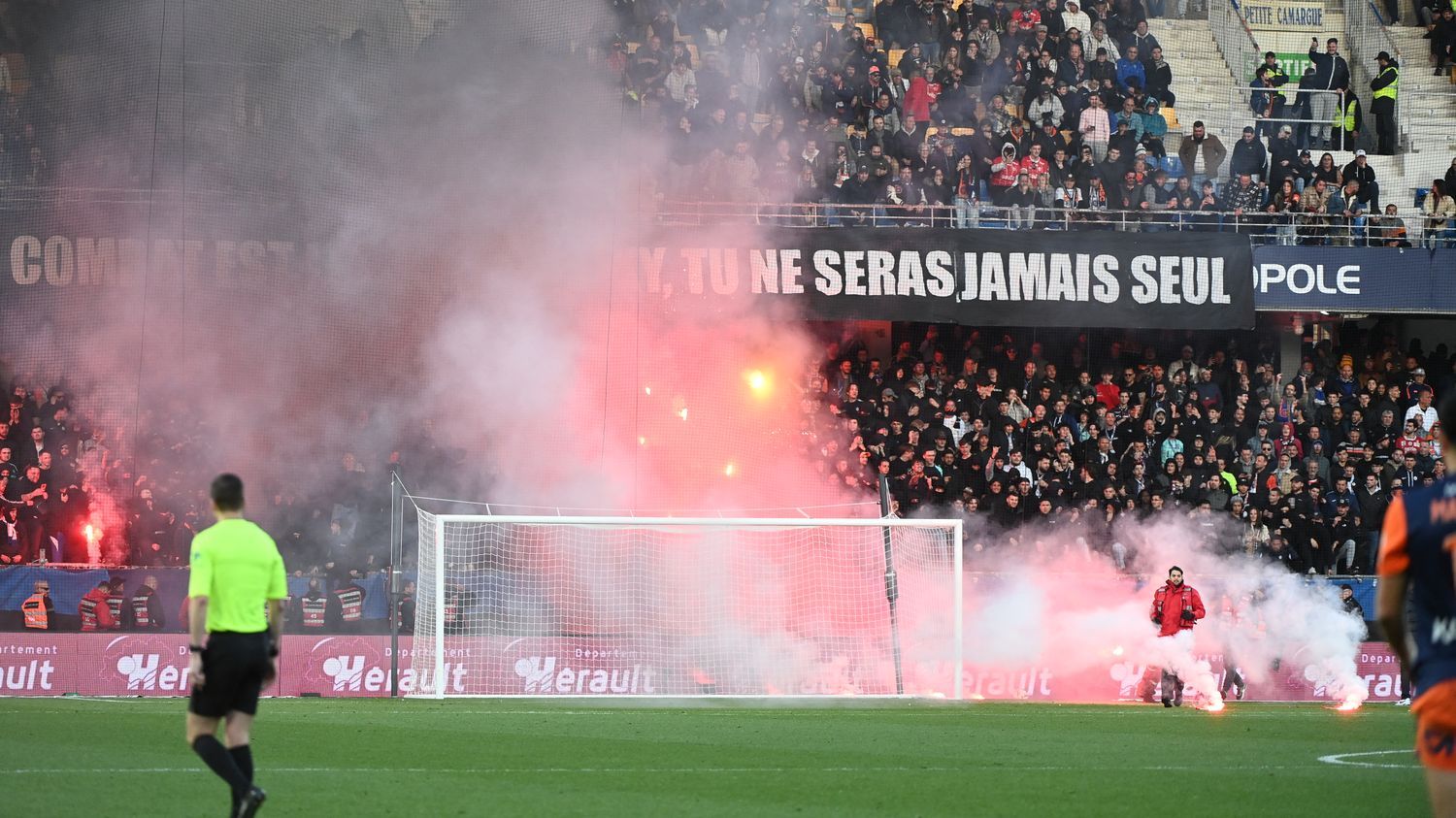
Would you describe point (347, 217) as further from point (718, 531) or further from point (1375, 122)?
point (1375, 122)

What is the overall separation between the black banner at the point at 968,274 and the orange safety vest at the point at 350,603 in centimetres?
503

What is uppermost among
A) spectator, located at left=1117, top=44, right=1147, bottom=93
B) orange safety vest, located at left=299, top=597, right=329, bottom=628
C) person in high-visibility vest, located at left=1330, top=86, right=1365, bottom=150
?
spectator, located at left=1117, top=44, right=1147, bottom=93

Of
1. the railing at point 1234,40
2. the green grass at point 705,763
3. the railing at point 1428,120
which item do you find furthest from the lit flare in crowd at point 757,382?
the railing at point 1428,120

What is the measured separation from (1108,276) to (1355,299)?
10.3 feet

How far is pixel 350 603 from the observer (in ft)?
53.7

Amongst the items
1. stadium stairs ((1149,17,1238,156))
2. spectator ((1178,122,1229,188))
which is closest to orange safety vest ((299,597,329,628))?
spectator ((1178,122,1229,188))

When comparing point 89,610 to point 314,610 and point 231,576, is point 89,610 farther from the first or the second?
point 231,576

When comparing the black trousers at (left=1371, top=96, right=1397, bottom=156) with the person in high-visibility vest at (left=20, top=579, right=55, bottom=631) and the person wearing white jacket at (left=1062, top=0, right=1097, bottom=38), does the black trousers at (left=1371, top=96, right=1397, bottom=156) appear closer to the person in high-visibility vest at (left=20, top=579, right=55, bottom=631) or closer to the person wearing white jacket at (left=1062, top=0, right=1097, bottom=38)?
the person wearing white jacket at (left=1062, top=0, right=1097, bottom=38)

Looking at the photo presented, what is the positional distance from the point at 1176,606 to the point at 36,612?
34.3 feet

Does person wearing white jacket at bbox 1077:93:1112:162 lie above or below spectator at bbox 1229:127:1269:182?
above

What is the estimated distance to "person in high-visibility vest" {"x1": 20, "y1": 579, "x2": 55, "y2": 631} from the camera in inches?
626

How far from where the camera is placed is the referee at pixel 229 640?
671 centimetres

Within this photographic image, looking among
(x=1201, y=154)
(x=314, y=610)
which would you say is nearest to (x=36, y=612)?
(x=314, y=610)

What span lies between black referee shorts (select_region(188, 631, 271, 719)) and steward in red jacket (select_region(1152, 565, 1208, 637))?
10929 millimetres
